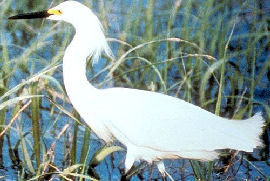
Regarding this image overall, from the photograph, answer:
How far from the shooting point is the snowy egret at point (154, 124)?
246 cm

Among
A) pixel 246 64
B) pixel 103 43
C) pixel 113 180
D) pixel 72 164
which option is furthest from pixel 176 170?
pixel 246 64

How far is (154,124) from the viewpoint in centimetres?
251

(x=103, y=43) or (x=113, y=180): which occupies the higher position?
(x=103, y=43)

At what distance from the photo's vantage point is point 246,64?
343cm

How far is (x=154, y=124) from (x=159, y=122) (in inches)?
0.7

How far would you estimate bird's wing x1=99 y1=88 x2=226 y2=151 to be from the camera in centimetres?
249

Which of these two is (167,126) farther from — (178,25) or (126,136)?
(178,25)

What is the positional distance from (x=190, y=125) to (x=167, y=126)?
0.08 meters

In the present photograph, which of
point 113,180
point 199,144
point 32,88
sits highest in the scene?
point 32,88

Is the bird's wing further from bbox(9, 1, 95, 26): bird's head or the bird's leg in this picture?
bbox(9, 1, 95, 26): bird's head

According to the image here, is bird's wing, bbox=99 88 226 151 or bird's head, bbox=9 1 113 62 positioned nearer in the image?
bird's head, bbox=9 1 113 62

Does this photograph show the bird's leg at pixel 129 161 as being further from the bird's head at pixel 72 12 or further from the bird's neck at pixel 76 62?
the bird's head at pixel 72 12

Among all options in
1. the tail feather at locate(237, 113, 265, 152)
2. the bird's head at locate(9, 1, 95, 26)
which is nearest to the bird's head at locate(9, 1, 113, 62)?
the bird's head at locate(9, 1, 95, 26)

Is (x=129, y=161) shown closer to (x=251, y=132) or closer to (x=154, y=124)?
(x=154, y=124)
